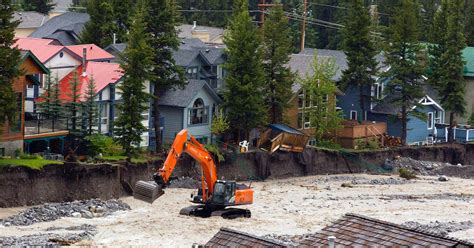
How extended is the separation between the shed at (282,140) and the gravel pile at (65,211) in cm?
1877

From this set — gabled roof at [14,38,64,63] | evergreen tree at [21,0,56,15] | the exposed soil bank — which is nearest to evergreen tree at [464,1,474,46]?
the exposed soil bank

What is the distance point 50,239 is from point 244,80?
32.4 metres

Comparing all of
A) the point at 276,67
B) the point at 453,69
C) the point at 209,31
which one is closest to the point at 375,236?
the point at 276,67

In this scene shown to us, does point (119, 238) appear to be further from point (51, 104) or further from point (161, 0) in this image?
point (161, 0)

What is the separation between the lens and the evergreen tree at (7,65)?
58625mm

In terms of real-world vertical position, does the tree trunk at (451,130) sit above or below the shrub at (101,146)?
above

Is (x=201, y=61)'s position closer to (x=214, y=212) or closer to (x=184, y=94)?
(x=184, y=94)

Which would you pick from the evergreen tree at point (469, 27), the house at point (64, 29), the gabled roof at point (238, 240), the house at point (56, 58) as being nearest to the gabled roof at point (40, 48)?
the house at point (56, 58)

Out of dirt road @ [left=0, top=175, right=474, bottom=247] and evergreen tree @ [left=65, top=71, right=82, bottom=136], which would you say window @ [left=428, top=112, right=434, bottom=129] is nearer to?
dirt road @ [left=0, top=175, right=474, bottom=247]

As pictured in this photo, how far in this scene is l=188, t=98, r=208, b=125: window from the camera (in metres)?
77.8

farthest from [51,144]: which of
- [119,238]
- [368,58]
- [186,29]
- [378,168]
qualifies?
[186,29]

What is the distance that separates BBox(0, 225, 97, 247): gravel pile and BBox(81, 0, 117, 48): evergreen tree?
3943cm

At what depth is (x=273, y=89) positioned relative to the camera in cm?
8038

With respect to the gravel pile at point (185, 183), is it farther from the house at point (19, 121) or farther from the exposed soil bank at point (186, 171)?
the house at point (19, 121)
